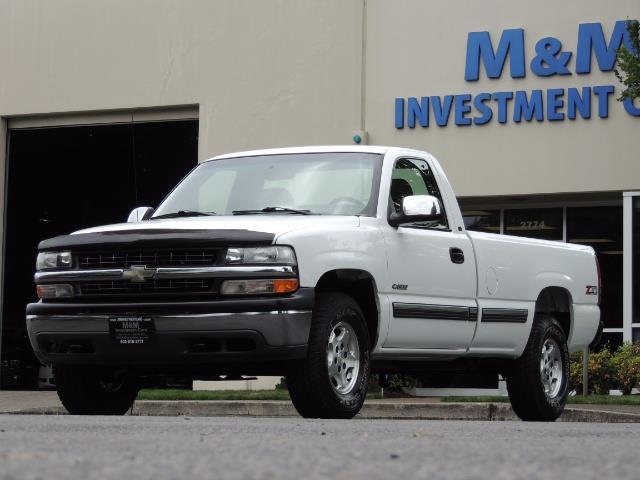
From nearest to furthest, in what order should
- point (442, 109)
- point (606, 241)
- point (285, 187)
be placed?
1. point (285, 187)
2. point (606, 241)
3. point (442, 109)

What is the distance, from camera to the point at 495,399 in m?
17.0

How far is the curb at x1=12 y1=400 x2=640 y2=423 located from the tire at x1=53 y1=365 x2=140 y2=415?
4.90 metres

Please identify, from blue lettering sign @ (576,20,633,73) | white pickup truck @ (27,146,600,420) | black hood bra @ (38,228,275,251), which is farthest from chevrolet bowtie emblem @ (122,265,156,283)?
blue lettering sign @ (576,20,633,73)

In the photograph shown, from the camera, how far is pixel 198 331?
919 centimetres

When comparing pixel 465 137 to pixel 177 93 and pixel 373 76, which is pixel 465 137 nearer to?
pixel 373 76

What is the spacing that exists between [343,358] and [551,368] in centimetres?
307

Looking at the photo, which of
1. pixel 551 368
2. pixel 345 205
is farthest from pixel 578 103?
pixel 345 205

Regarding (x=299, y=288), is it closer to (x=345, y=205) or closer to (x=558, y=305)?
(x=345, y=205)

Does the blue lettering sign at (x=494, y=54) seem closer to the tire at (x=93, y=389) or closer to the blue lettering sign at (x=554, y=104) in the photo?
the blue lettering sign at (x=554, y=104)

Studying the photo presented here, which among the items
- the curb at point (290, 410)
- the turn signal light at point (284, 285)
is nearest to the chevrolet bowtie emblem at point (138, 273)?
the turn signal light at point (284, 285)

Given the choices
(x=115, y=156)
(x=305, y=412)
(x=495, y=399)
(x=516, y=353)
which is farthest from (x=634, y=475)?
(x=115, y=156)

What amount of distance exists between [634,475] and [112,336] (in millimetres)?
4972

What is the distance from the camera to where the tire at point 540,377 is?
462 inches

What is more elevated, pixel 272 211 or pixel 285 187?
pixel 285 187
